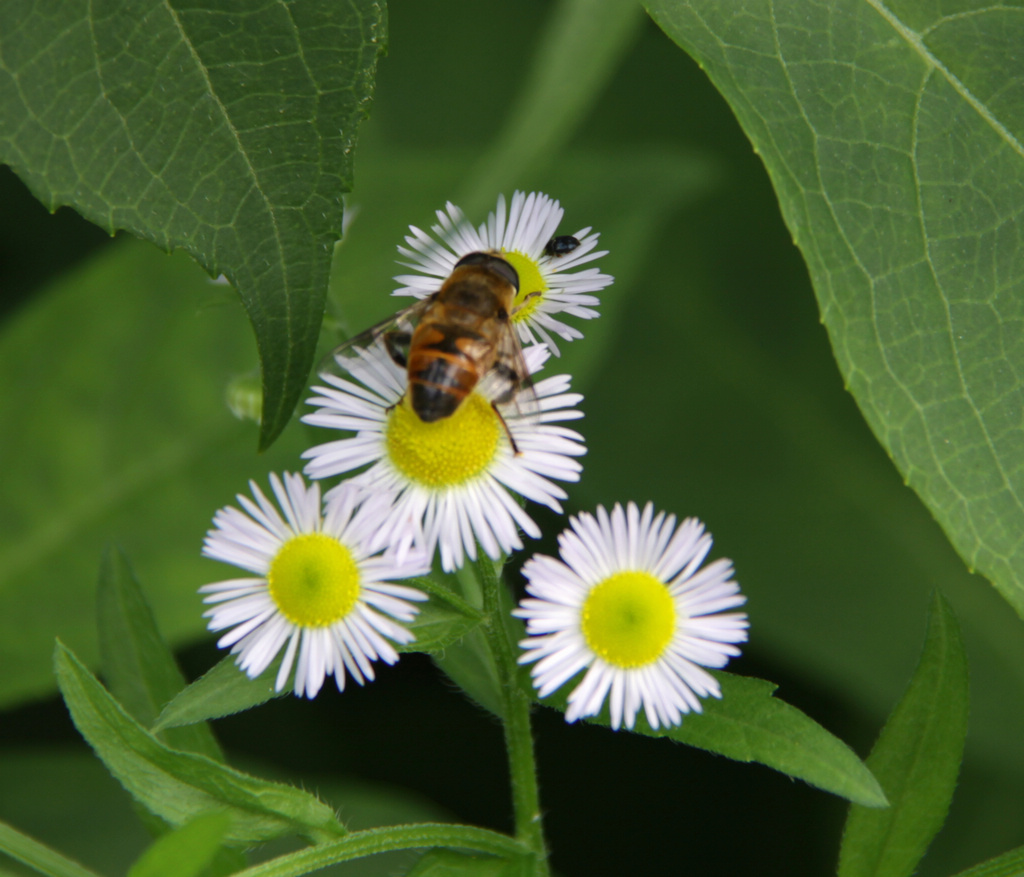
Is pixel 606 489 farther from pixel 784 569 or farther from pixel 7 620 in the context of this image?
pixel 7 620

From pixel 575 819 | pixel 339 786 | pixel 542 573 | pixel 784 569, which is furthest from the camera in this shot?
pixel 784 569

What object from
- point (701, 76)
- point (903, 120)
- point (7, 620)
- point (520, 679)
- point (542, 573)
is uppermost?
point (701, 76)

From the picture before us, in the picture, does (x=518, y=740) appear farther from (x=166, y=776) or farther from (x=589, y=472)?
(x=589, y=472)

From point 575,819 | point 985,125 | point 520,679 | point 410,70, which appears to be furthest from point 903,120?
point 410,70

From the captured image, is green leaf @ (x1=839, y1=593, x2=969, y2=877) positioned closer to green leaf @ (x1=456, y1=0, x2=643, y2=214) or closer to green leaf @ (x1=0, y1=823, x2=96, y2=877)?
green leaf @ (x1=0, y1=823, x2=96, y2=877)

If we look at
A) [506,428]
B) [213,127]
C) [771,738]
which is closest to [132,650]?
[506,428]

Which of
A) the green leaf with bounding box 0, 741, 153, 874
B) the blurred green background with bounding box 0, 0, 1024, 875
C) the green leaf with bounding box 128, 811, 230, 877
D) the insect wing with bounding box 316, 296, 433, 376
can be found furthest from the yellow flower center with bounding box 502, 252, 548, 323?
the green leaf with bounding box 0, 741, 153, 874
